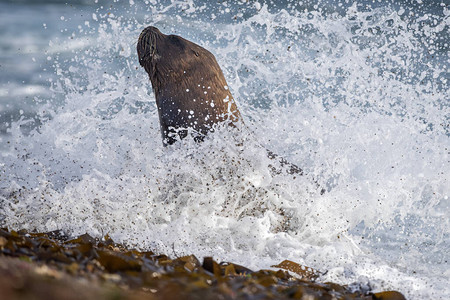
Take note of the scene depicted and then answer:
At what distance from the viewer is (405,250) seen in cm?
559

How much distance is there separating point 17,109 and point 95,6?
9.32ft

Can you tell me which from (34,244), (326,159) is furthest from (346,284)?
(326,159)

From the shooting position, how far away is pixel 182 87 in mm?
4969

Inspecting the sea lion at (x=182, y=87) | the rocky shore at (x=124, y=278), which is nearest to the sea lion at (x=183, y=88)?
the sea lion at (x=182, y=87)

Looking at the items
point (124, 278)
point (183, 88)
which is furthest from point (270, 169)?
point (124, 278)

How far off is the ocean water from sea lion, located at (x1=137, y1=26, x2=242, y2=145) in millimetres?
229

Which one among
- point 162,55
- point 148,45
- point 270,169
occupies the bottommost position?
point 270,169

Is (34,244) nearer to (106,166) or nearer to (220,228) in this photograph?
(220,228)

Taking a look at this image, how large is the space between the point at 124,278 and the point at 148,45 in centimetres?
355

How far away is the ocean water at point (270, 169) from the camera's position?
13.2ft

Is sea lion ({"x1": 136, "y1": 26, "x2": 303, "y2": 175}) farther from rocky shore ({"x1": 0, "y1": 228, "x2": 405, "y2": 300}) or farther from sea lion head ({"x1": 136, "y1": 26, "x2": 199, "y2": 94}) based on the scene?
rocky shore ({"x1": 0, "y1": 228, "x2": 405, "y2": 300})

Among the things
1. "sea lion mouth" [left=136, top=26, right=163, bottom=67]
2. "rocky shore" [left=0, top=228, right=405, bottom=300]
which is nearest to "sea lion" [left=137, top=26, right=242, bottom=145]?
"sea lion mouth" [left=136, top=26, right=163, bottom=67]

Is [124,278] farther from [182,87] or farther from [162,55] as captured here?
[162,55]

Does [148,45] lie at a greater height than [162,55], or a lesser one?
greater
